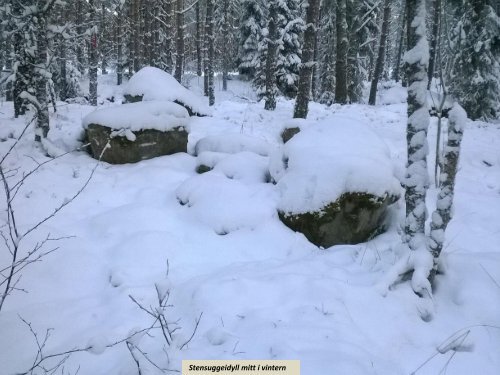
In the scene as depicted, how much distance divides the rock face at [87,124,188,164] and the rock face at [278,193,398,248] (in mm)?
3920

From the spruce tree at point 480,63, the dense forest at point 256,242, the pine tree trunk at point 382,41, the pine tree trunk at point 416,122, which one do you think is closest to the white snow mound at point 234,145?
the dense forest at point 256,242

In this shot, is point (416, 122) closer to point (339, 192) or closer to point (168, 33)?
point (339, 192)

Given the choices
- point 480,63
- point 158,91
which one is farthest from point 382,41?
point 158,91

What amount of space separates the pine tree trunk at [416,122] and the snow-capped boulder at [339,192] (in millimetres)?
1248

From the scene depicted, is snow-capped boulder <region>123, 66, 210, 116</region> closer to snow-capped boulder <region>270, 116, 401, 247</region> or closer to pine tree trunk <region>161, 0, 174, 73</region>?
snow-capped boulder <region>270, 116, 401, 247</region>

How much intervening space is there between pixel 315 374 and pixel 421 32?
2.97 metres

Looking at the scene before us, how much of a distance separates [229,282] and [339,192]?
6.59 feet

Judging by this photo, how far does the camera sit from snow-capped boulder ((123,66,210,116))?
403 inches

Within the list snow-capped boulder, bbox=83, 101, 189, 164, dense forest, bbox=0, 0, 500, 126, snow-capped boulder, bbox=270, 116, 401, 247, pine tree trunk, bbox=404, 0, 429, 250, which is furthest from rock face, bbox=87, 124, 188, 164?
pine tree trunk, bbox=404, 0, 429, 250

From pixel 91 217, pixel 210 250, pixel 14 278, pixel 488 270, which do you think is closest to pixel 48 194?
pixel 91 217

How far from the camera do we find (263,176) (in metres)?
6.43

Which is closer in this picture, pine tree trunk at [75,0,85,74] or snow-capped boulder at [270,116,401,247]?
snow-capped boulder at [270,116,401,247]

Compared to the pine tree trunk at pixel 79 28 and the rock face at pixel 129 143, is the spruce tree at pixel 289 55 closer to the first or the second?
the pine tree trunk at pixel 79 28

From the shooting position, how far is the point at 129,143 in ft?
24.1
